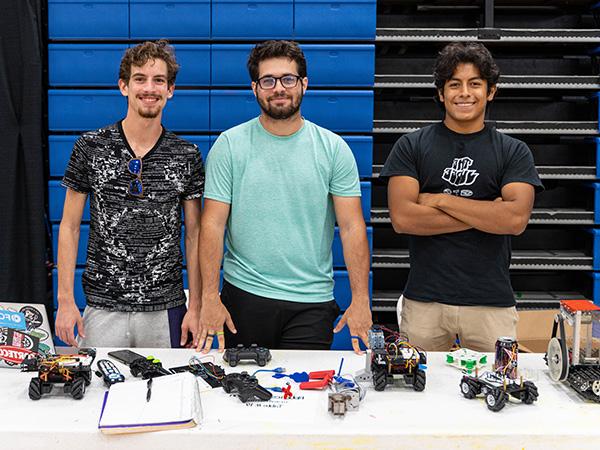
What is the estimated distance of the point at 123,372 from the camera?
1703mm

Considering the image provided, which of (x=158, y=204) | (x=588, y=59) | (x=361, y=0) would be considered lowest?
(x=158, y=204)

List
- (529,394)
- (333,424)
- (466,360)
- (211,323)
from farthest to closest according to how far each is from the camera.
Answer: (211,323)
(466,360)
(529,394)
(333,424)

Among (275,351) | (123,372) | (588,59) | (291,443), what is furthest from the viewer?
(588,59)

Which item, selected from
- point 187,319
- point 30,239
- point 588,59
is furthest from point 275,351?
point 588,59

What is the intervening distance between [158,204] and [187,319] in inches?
13.9

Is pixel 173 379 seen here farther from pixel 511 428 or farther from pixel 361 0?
pixel 361 0

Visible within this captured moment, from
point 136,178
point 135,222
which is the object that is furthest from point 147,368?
point 136,178

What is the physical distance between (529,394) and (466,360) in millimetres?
237

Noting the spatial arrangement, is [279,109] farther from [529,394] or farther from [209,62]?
[209,62]

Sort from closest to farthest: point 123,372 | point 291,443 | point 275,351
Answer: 1. point 291,443
2. point 123,372
3. point 275,351

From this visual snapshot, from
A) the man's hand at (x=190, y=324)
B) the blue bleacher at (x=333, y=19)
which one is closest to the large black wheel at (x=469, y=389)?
the man's hand at (x=190, y=324)

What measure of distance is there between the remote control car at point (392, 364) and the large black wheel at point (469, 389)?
0.10 m

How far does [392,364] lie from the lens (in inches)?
62.6

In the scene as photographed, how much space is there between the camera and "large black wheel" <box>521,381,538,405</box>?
151 centimetres
